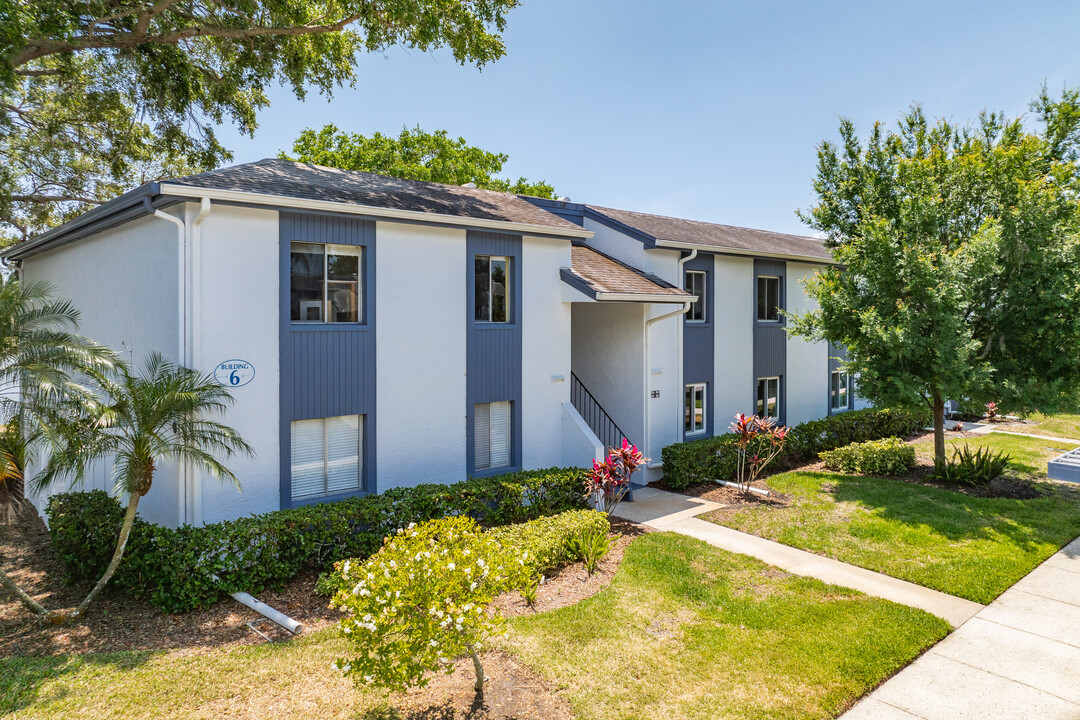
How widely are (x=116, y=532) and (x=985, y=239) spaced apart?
51.2 feet

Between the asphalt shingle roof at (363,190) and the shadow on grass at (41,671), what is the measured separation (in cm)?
574

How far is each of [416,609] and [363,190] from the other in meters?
8.06

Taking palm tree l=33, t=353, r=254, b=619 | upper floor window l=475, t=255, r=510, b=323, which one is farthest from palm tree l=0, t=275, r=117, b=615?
upper floor window l=475, t=255, r=510, b=323

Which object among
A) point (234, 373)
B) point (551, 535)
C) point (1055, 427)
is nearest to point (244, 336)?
point (234, 373)

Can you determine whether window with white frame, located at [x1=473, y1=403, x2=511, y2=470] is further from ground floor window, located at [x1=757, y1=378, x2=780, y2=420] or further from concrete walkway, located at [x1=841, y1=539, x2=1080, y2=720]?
ground floor window, located at [x1=757, y1=378, x2=780, y2=420]

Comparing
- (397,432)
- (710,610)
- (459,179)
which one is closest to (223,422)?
(397,432)

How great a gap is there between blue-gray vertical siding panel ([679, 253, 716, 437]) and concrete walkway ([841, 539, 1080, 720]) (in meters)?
8.07

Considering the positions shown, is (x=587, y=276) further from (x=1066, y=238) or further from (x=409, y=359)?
(x=1066, y=238)

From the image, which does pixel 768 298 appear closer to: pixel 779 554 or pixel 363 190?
pixel 779 554

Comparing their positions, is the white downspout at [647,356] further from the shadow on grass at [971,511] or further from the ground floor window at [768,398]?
the shadow on grass at [971,511]

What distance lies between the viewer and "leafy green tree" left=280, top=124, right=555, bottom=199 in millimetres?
35406

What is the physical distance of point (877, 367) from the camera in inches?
508

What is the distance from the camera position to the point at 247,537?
25.4 ft

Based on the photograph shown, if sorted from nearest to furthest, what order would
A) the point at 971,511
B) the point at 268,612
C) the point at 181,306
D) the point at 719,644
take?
the point at 719,644
the point at 268,612
the point at 181,306
the point at 971,511
